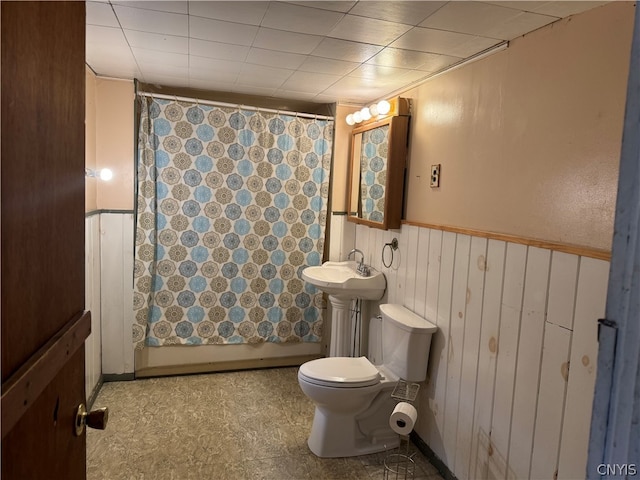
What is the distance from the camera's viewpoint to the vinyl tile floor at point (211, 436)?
7.25 ft

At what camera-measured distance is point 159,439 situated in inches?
96.7

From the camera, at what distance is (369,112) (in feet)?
9.68

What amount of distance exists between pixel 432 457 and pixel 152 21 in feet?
8.32

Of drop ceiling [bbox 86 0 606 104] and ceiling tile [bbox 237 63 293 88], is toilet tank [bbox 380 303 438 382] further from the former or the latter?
ceiling tile [bbox 237 63 293 88]

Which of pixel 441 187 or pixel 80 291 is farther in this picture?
pixel 441 187

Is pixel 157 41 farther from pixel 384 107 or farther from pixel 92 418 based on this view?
pixel 92 418

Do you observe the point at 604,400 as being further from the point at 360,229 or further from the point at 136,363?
the point at 136,363

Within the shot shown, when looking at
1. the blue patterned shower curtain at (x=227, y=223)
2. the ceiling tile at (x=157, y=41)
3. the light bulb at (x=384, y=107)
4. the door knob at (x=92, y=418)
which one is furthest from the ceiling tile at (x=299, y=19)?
the door knob at (x=92, y=418)

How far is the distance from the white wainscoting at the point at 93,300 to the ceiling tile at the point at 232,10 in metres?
1.51

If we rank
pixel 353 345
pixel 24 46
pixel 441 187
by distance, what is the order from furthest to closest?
pixel 353 345, pixel 441 187, pixel 24 46

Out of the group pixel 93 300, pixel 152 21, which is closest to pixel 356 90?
pixel 152 21

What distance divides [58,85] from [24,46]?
Answer: 5.9 inches

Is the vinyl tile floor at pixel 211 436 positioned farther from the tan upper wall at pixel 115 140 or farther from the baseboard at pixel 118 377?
the tan upper wall at pixel 115 140

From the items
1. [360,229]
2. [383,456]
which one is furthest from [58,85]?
[360,229]
